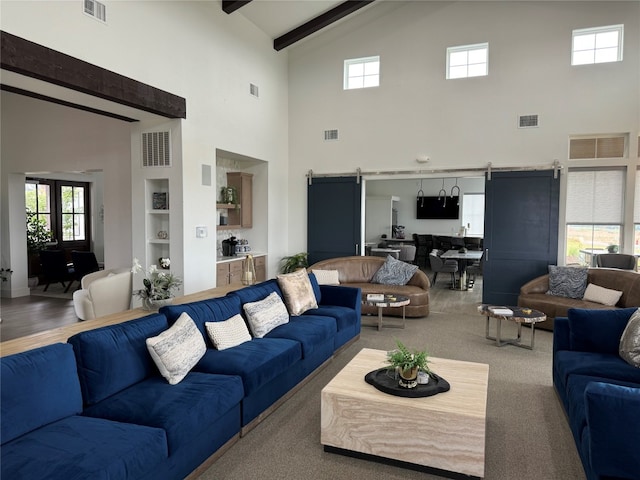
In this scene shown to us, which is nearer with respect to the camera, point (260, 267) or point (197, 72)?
point (197, 72)

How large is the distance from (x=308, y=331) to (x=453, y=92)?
538 centimetres

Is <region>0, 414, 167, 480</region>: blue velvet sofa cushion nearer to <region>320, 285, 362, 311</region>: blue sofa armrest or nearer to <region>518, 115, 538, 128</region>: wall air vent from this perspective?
<region>320, 285, 362, 311</region>: blue sofa armrest

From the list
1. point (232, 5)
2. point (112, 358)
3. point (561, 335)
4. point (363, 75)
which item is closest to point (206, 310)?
point (112, 358)

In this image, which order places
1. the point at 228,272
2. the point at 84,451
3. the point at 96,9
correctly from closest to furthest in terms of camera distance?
the point at 84,451 → the point at 96,9 → the point at 228,272

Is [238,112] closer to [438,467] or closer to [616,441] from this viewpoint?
[438,467]

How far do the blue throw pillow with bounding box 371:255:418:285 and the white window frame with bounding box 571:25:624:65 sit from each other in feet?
13.5

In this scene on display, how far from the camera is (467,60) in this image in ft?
24.9

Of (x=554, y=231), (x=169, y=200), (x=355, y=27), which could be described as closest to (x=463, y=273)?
(x=554, y=231)

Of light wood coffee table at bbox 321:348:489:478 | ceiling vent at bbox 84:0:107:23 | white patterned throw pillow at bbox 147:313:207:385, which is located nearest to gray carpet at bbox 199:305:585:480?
light wood coffee table at bbox 321:348:489:478

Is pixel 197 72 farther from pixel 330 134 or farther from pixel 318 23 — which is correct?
pixel 330 134

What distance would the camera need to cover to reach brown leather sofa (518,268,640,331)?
18.4ft

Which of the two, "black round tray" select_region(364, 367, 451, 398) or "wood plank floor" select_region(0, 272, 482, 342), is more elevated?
"black round tray" select_region(364, 367, 451, 398)

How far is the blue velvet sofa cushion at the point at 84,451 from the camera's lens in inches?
73.6

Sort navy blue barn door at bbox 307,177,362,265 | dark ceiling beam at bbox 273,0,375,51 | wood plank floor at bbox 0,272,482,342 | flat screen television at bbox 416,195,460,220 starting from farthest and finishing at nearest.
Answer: flat screen television at bbox 416,195,460,220 < navy blue barn door at bbox 307,177,362,265 < dark ceiling beam at bbox 273,0,375,51 < wood plank floor at bbox 0,272,482,342
